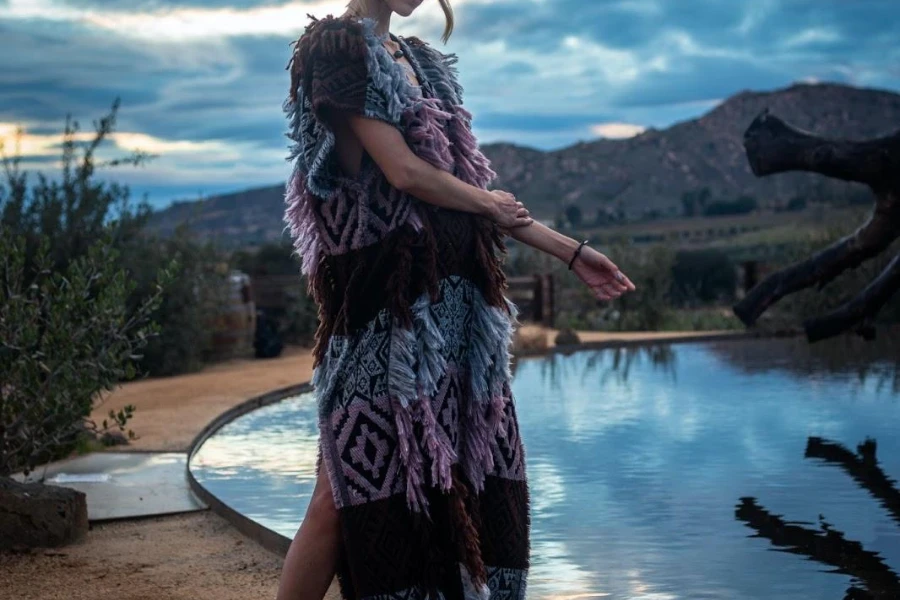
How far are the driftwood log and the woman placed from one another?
373 cm

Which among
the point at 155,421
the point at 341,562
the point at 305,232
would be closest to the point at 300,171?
the point at 305,232

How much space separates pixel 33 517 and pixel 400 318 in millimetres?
2836

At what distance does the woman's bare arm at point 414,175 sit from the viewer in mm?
2691

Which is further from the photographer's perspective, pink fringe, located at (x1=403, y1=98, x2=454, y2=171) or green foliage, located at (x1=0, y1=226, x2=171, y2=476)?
green foliage, located at (x1=0, y1=226, x2=171, y2=476)

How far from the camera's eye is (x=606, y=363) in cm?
1153

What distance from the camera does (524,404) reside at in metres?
8.67

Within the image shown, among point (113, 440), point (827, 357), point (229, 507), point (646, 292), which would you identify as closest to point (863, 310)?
point (229, 507)

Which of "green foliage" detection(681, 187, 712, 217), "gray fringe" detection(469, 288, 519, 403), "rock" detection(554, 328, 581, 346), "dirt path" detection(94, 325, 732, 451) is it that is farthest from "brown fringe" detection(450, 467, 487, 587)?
"green foliage" detection(681, 187, 712, 217)

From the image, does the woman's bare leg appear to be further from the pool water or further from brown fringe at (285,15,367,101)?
the pool water

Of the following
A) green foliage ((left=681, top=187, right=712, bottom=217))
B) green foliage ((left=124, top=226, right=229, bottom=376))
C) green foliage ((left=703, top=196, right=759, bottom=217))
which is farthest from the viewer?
green foliage ((left=681, top=187, right=712, bottom=217))

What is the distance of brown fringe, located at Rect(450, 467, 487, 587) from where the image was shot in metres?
2.75

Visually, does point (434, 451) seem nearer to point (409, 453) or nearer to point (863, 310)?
point (409, 453)

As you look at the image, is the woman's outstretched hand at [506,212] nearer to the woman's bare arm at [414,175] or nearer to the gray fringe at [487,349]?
the woman's bare arm at [414,175]

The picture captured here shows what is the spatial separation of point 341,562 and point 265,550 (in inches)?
84.3
